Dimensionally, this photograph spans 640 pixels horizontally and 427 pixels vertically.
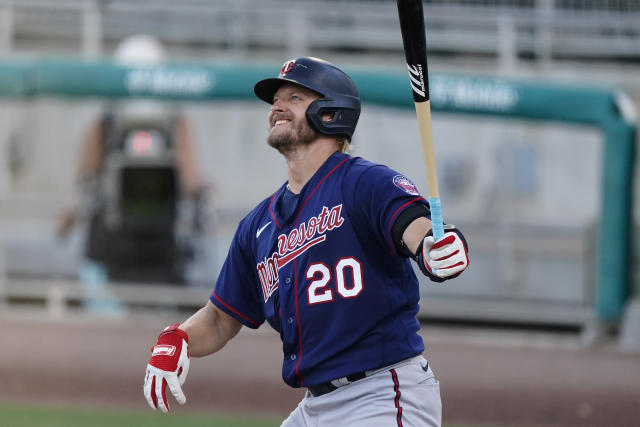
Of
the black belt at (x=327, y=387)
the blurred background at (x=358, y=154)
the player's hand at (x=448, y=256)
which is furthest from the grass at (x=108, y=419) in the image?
the player's hand at (x=448, y=256)

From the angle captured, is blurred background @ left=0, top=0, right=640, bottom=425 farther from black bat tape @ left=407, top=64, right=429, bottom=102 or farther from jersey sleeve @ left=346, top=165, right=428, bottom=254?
black bat tape @ left=407, top=64, right=429, bottom=102

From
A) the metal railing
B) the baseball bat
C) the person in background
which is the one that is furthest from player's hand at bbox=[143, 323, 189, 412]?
the metal railing

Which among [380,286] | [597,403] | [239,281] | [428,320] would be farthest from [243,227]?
[428,320]

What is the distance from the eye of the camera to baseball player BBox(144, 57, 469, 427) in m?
2.99

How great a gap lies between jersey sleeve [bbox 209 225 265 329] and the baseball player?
0.53 feet

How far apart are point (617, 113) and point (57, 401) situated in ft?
16.3

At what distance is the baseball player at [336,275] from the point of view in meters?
2.99

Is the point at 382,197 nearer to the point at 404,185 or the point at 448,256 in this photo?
the point at 404,185

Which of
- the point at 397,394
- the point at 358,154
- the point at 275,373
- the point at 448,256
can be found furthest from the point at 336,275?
the point at 358,154

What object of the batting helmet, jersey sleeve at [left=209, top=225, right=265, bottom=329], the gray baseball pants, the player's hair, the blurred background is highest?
the blurred background

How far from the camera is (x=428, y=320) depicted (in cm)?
941

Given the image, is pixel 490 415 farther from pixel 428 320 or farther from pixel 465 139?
pixel 465 139

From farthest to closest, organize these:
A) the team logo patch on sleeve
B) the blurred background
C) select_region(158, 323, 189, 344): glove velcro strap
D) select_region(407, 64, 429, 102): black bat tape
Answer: the blurred background
select_region(158, 323, 189, 344): glove velcro strap
the team logo patch on sleeve
select_region(407, 64, 429, 102): black bat tape

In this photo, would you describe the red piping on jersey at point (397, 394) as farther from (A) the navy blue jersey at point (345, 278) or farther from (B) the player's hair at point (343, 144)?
(B) the player's hair at point (343, 144)
